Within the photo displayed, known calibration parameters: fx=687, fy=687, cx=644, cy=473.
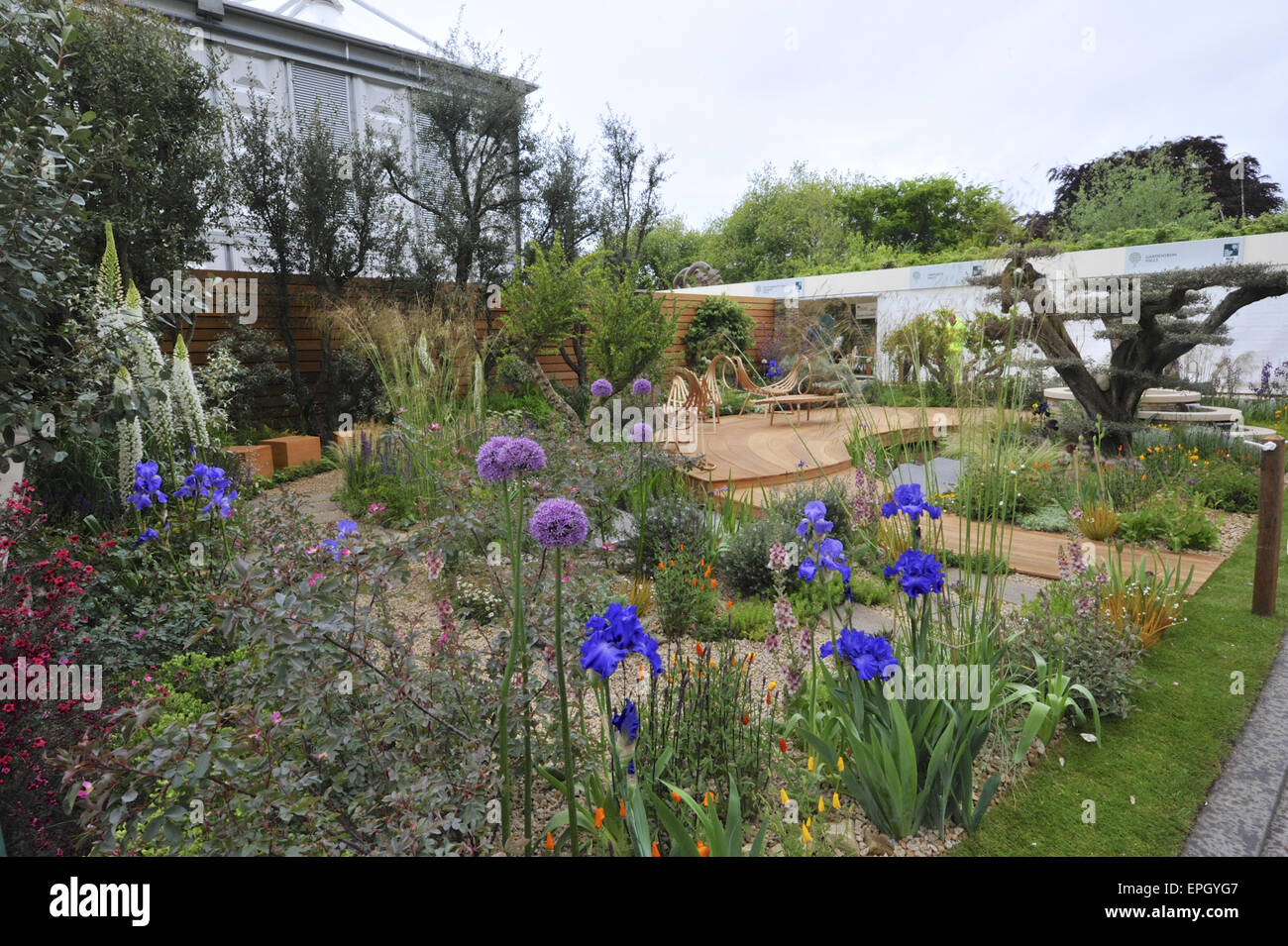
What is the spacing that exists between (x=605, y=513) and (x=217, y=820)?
8.24 ft

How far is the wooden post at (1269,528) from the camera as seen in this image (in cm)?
325

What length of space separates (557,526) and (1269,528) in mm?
3705

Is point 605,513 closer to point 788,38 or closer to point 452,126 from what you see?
point 788,38

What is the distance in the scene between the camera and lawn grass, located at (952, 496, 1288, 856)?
1.81m

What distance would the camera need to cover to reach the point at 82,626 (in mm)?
2230

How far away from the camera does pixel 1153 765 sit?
216 cm

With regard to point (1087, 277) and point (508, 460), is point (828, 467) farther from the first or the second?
point (1087, 277)

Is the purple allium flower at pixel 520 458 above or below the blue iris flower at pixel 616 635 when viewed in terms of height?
above

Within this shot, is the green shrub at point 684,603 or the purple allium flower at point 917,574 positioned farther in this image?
the green shrub at point 684,603

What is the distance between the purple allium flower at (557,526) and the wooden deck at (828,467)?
1187 millimetres

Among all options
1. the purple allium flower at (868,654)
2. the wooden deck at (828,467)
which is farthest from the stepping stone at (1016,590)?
the purple allium flower at (868,654)

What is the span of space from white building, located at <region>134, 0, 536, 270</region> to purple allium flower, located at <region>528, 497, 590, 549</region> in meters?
9.83

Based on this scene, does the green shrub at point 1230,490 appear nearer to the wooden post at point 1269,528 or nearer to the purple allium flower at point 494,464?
the wooden post at point 1269,528

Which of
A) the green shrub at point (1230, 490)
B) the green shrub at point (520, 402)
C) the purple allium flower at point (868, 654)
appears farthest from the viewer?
the green shrub at point (520, 402)
